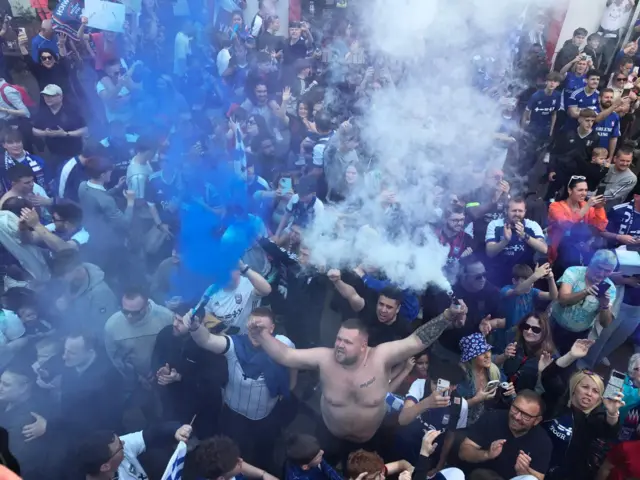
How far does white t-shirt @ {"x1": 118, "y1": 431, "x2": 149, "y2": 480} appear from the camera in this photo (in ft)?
8.47

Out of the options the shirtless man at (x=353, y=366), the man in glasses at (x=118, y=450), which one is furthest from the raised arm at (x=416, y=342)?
the man in glasses at (x=118, y=450)

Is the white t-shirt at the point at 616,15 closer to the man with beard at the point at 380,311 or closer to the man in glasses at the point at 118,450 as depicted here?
the man with beard at the point at 380,311

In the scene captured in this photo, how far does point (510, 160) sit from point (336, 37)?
4.30 metres

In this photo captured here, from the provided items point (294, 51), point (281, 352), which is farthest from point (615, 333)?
point (294, 51)

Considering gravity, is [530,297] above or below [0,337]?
above

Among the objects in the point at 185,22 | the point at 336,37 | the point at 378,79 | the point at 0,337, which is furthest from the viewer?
the point at 336,37

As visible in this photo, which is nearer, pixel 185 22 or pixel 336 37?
pixel 185 22

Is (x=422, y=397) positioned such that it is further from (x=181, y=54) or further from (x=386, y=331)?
(x=181, y=54)

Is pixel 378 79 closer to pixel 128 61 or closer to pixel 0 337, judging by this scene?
pixel 128 61

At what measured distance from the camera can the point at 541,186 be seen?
21.7 feet

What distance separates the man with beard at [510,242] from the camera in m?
4.34

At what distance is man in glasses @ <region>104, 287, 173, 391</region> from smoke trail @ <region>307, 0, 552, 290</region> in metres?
1.53

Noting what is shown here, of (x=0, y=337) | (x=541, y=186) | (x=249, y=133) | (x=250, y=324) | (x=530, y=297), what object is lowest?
(x=0, y=337)

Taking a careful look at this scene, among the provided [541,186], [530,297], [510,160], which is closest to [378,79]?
[510,160]
